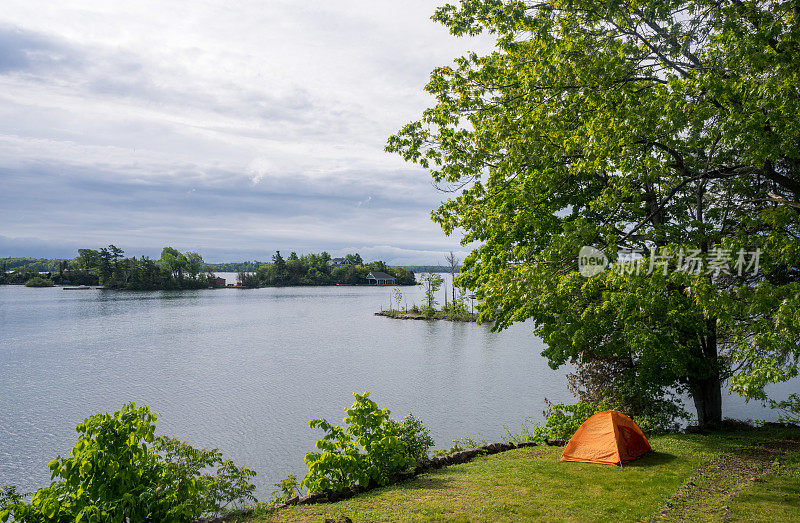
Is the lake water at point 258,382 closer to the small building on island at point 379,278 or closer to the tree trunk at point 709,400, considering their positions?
the tree trunk at point 709,400

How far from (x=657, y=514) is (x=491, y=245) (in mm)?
8423

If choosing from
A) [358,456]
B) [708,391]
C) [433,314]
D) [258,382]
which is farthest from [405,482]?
[433,314]

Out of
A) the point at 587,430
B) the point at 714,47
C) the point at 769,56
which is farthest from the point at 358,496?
the point at 714,47

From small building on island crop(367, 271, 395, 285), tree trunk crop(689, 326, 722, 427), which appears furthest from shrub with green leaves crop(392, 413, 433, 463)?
small building on island crop(367, 271, 395, 285)

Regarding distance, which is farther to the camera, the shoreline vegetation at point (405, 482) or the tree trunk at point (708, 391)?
the tree trunk at point (708, 391)

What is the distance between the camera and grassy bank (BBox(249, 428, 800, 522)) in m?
7.73

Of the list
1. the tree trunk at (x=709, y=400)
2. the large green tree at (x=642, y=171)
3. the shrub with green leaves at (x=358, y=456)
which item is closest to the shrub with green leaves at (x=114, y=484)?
the shrub with green leaves at (x=358, y=456)

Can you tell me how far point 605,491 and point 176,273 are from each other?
141622 millimetres

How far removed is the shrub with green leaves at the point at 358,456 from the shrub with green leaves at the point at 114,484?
2305 millimetres

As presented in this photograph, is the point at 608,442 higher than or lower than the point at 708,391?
lower

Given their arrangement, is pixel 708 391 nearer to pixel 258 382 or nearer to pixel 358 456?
pixel 358 456

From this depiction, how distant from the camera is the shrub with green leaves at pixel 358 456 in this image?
380 inches

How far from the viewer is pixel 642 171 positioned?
9.09 metres

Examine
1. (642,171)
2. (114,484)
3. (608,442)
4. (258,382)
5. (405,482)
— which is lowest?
(258,382)
